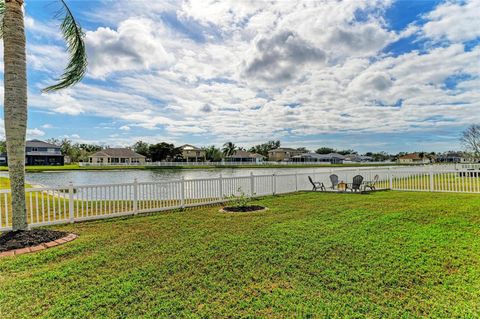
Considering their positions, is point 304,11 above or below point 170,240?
above

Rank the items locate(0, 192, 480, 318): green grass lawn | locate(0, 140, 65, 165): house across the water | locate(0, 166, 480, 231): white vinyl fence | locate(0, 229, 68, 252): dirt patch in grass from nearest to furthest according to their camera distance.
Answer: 1. locate(0, 192, 480, 318): green grass lawn
2. locate(0, 229, 68, 252): dirt patch in grass
3. locate(0, 166, 480, 231): white vinyl fence
4. locate(0, 140, 65, 165): house across the water

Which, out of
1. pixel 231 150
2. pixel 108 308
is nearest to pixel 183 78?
pixel 108 308

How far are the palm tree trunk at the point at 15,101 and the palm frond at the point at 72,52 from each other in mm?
919

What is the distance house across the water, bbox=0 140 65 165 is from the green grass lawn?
6393 centimetres

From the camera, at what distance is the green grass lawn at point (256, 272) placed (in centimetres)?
272

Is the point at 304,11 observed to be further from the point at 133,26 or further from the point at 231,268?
the point at 231,268

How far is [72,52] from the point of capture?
20.9 ft

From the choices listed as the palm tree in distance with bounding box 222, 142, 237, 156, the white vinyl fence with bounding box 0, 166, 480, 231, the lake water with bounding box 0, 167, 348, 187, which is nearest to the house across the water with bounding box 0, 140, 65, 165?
the lake water with bounding box 0, 167, 348, 187

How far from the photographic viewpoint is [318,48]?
14.6m

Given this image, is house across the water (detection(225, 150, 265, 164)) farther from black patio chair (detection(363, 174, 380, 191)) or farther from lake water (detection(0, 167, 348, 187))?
black patio chair (detection(363, 174, 380, 191))

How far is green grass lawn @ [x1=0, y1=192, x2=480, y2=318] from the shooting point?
2721mm

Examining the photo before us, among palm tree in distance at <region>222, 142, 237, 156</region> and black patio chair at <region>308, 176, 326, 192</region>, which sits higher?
palm tree in distance at <region>222, 142, 237, 156</region>

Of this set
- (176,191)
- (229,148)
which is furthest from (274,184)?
(229,148)

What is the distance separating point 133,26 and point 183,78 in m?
5.98
